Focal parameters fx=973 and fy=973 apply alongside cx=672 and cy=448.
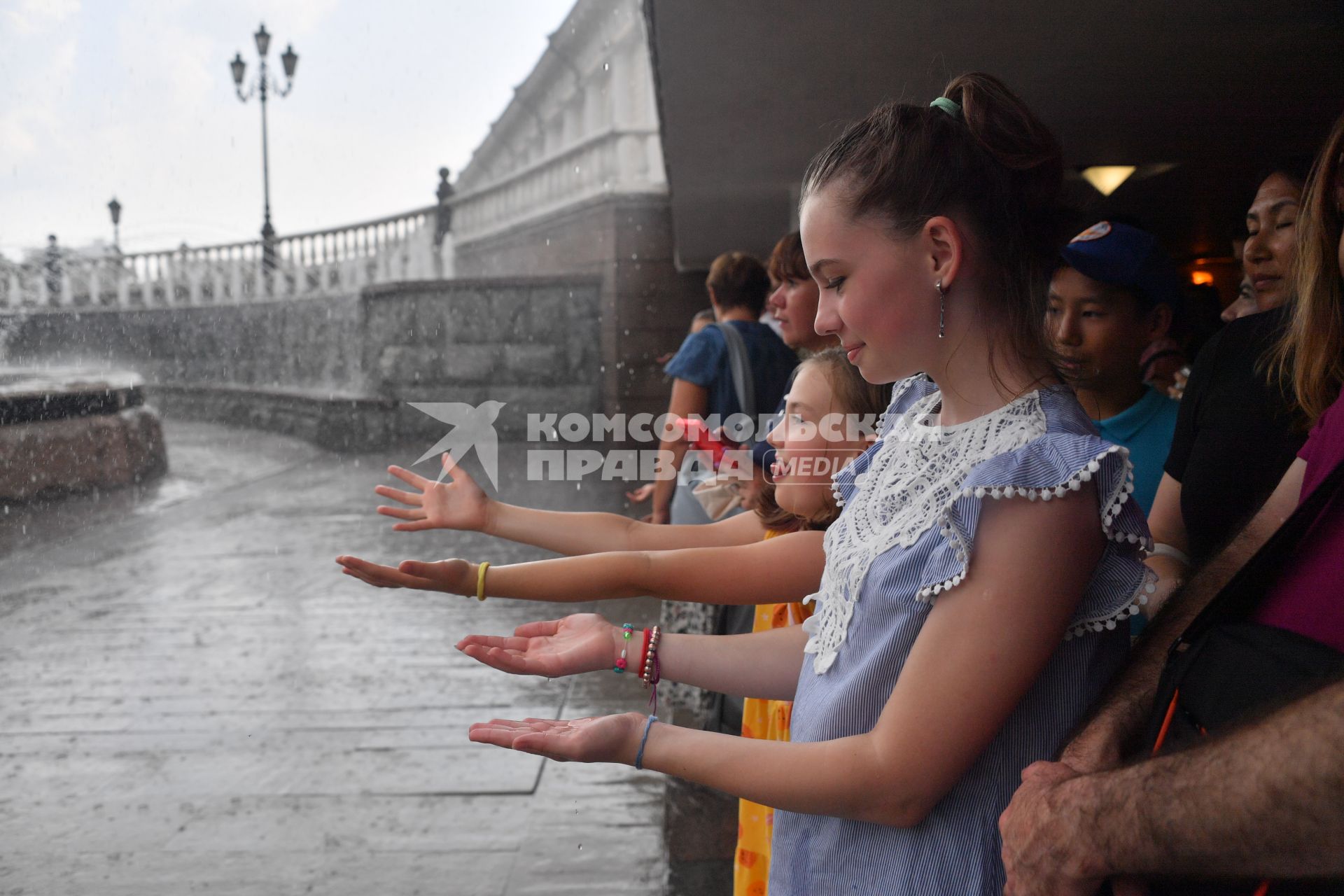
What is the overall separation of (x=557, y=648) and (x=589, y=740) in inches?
15.6

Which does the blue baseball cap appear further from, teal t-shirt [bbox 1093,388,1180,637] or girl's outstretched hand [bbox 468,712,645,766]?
girl's outstretched hand [bbox 468,712,645,766]

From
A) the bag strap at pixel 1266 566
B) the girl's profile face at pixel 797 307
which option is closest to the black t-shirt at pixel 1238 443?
the bag strap at pixel 1266 566

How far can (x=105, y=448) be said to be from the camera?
968cm

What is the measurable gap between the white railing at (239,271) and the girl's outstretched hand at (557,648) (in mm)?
15499

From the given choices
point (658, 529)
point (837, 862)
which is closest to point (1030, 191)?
point (837, 862)

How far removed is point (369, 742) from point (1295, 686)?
3.53 meters

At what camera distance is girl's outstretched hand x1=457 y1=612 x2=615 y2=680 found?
1.52 m

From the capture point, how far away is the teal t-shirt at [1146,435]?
225 cm

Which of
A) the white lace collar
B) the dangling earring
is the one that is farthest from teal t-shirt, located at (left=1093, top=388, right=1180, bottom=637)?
the dangling earring

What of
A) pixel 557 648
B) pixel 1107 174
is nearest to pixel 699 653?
pixel 557 648

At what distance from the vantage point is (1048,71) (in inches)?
151

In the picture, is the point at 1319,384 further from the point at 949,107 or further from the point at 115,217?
the point at 115,217

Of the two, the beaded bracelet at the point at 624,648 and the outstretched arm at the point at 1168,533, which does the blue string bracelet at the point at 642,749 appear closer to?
the beaded bracelet at the point at 624,648

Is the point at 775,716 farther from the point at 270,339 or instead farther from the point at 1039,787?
the point at 270,339
